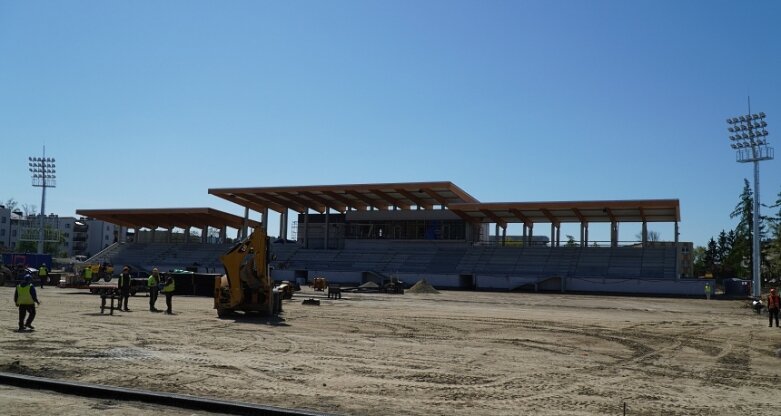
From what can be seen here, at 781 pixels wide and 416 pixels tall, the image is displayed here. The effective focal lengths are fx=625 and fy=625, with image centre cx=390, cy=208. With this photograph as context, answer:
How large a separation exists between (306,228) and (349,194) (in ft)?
32.4

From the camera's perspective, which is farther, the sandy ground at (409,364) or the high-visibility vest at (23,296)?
the high-visibility vest at (23,296)

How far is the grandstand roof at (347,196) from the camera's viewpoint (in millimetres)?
62688

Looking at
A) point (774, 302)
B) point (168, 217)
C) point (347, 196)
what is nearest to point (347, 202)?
point (347, 196)

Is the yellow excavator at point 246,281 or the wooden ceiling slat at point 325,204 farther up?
the wooden ceiling slat at point 325,204

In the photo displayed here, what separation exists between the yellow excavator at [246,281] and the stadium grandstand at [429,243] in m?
36.2

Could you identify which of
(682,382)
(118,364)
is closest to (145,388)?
(118,364)

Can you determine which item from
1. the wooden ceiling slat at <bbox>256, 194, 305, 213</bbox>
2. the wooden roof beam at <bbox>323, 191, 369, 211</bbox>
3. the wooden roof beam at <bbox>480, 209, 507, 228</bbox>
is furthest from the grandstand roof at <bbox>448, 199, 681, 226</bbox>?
the wooden ceiling slat at <bbox>256, 194, 305, 213</bbox>

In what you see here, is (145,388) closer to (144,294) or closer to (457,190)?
(144,294)

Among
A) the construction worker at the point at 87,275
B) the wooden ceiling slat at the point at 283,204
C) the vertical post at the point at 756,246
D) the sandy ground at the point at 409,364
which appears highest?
the wooden ceiling slat at the point at 283,204

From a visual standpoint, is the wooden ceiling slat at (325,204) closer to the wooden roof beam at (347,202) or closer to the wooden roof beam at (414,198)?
the wooden roof beam at (347,202)

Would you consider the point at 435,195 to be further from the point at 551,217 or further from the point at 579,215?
the point at 579,215

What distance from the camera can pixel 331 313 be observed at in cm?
2580

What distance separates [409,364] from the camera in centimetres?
1264

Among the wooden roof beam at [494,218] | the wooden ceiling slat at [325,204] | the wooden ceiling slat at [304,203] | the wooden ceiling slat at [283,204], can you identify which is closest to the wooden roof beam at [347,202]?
the wooden ceiling slat at [325,204]
